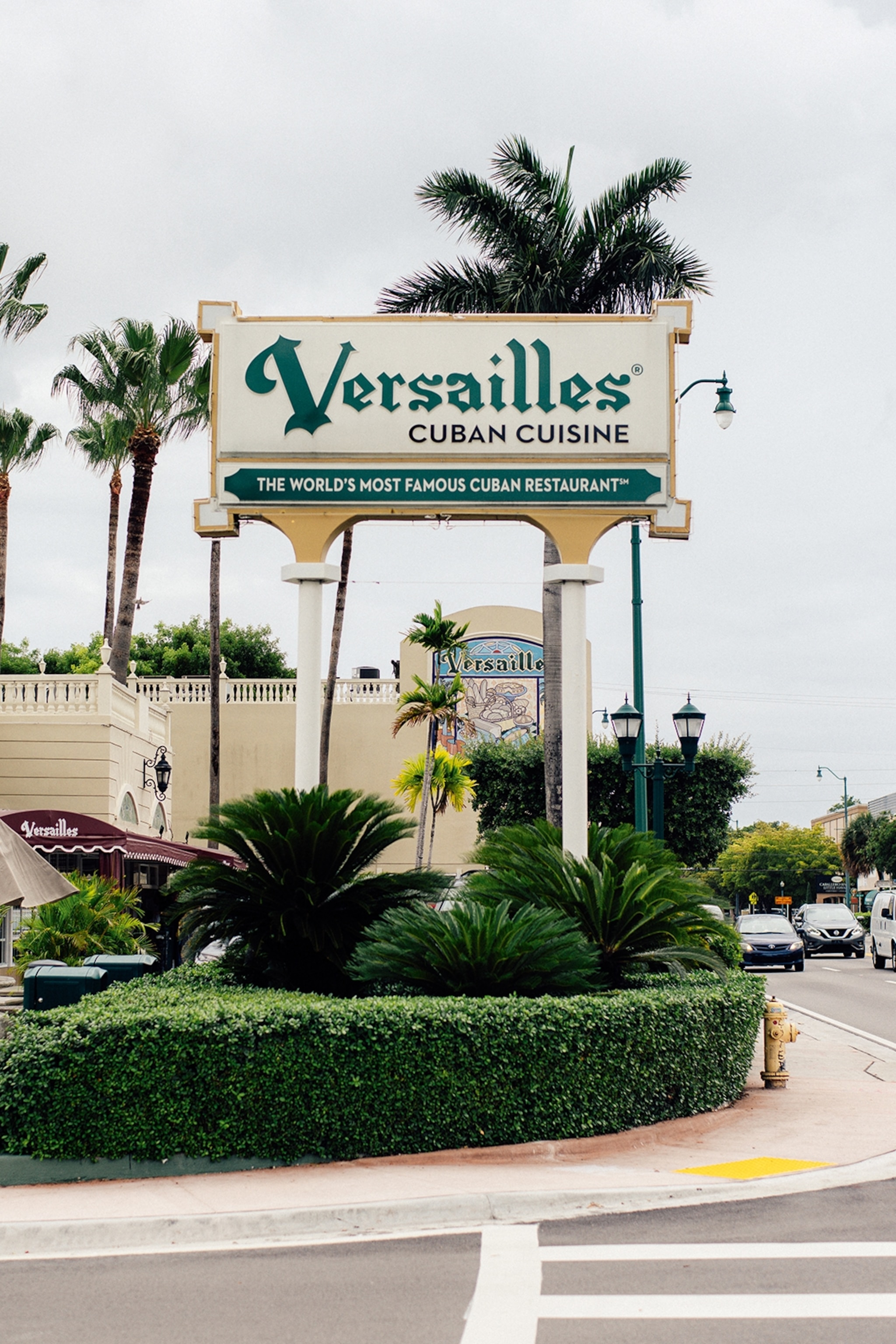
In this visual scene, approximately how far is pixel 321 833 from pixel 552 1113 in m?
3.23

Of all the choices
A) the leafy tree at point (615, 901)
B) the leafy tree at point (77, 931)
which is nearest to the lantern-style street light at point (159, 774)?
the leafy tree at point (77, 931)

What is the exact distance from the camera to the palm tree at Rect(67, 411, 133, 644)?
3130 centimetres

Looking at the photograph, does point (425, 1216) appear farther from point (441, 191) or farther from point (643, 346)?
point (441, 191)

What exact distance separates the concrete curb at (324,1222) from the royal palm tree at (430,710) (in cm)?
3289

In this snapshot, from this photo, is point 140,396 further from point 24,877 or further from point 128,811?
point 24,877

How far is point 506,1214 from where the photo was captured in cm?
744

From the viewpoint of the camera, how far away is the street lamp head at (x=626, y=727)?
22469mm

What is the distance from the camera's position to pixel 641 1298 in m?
5.91

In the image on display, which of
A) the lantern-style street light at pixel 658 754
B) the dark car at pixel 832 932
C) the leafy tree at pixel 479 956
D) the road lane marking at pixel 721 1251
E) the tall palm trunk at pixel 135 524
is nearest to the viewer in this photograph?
the road lane marking at pixel 721 1251

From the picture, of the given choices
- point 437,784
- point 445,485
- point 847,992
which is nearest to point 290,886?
point 445,485

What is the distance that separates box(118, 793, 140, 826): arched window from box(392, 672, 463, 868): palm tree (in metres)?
11.4

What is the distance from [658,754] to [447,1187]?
1652 centimetres

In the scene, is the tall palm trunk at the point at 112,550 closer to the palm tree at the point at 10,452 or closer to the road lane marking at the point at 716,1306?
the palm tree at the point at 10,452

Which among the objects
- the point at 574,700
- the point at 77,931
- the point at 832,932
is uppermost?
the point at 574,700
